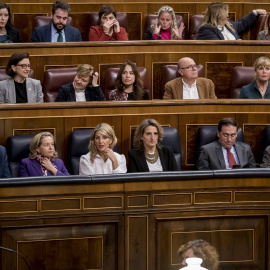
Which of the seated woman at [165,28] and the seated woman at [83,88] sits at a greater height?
the seated woman at [165,28]

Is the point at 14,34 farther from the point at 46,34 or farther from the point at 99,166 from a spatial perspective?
the point at 99,166

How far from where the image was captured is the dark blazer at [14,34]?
3.12 m

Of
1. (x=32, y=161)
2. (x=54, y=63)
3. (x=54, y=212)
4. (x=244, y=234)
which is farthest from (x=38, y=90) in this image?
(x=244, y=234)

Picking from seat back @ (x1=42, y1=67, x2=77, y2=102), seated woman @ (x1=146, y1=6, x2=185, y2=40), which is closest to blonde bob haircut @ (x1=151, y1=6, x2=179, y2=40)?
seated woman @ (x1=146, y1=6, x2=185, y2=40)

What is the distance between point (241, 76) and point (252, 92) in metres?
0.15

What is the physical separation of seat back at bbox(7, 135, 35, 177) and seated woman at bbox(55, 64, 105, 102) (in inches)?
14.1

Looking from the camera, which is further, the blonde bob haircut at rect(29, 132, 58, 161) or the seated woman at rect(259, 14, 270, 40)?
the seated woman at rect(259, 14, 270, 40)

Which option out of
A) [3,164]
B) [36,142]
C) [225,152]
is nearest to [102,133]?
[36,142]

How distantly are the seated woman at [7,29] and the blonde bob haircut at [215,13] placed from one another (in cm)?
77

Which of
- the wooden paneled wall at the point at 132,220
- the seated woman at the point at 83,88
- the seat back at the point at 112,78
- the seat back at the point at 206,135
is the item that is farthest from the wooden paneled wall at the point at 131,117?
the wooden paneled wall at the point at 132,220

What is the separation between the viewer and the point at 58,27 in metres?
3.11

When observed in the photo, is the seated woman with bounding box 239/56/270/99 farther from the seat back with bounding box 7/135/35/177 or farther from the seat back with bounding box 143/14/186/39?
the seat back with bounding box 7/135/35/177

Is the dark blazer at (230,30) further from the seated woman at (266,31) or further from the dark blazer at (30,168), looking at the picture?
the dark blazer at (30,168)

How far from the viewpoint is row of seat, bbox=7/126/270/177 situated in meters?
2.36
